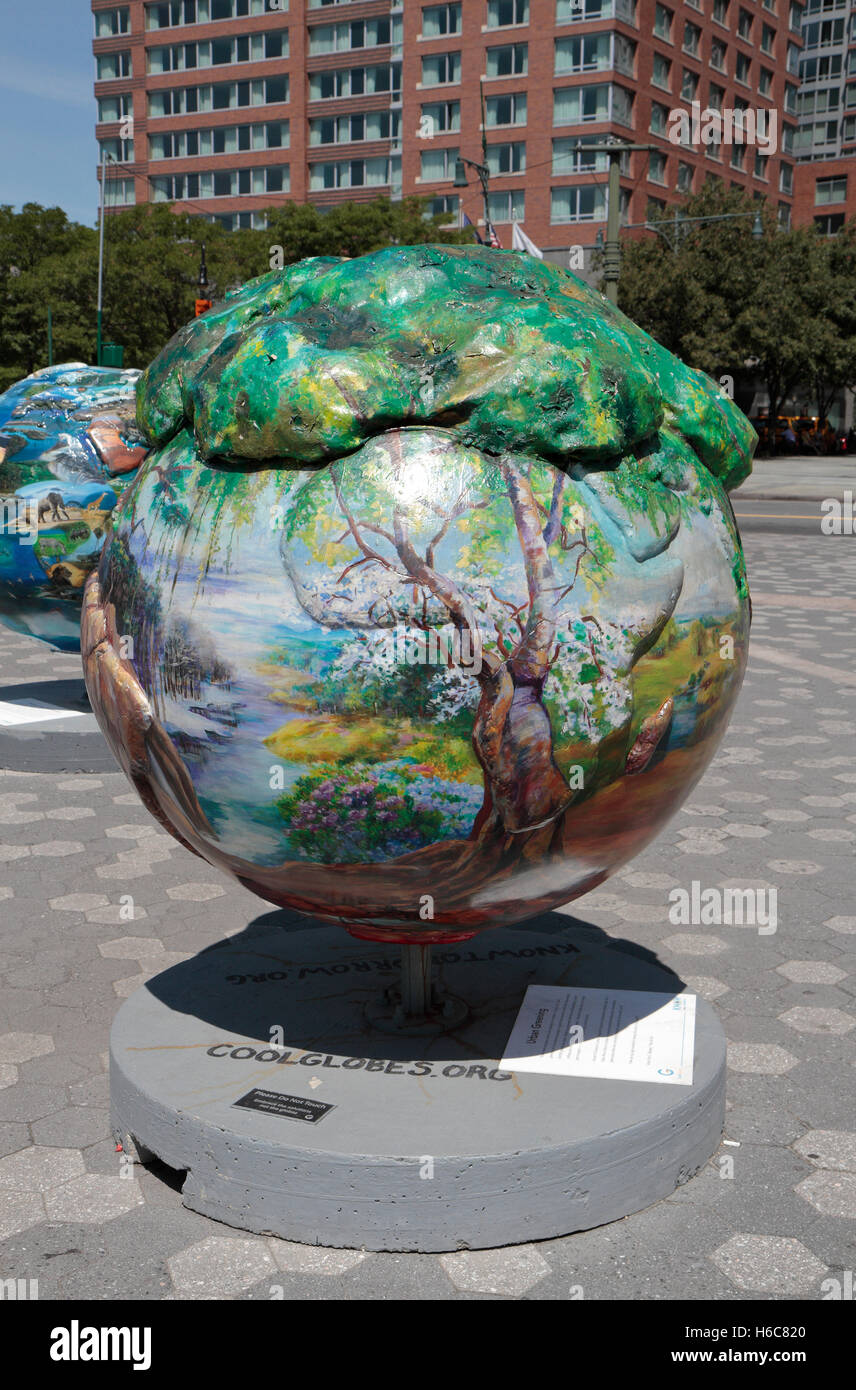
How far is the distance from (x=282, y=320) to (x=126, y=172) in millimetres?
63585

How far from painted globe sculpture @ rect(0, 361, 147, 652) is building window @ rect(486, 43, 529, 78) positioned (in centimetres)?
4930

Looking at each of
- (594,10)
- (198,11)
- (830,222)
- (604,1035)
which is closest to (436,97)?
(594,10)

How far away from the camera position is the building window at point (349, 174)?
55344 mm

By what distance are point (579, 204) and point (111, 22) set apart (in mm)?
26852

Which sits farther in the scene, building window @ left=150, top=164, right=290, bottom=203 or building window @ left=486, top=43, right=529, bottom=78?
building window @ left=150, top=164, right=290, bottom=203

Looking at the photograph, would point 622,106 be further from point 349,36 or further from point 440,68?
point 349,36

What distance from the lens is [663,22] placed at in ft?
171

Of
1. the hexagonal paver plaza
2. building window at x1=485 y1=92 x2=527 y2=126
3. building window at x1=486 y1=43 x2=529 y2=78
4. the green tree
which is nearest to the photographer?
the hexagonal paver plaza

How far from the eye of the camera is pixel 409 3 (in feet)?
171

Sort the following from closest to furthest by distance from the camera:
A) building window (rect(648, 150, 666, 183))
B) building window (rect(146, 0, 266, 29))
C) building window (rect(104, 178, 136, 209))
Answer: building window (rect(648, 150, 666, 183)), building window (rect(146, 0, 266, 29)), building window (rect(104, 178, 136, 209))

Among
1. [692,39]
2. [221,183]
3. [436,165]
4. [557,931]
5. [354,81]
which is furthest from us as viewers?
[221,183]

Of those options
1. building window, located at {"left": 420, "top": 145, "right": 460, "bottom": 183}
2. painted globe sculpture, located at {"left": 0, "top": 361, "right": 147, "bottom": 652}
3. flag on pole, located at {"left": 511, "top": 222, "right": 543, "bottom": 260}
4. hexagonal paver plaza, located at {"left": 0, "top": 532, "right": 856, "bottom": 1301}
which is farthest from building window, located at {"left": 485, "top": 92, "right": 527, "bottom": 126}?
hexagonal paver plaza, located at {"left": 0, "top": 532, "right": 856, "bottom": 1301}

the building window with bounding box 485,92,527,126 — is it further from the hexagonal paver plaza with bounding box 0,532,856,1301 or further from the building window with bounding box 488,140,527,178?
the hexagonal paver plaza with bounding box 0,532,856,1301

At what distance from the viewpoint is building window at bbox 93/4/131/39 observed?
59594mm
